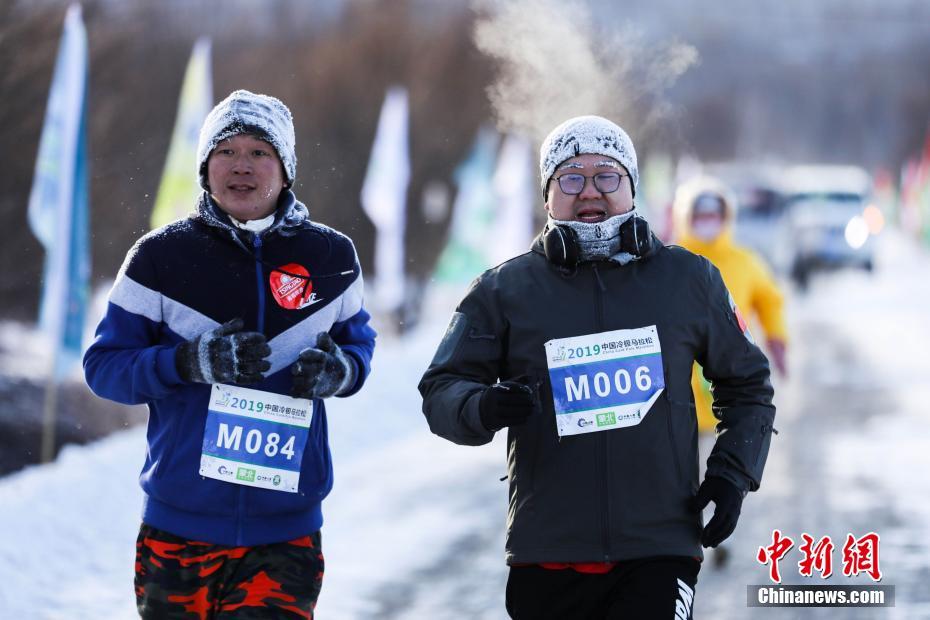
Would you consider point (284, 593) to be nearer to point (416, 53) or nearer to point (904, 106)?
point (416, 53)

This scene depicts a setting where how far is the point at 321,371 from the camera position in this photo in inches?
130

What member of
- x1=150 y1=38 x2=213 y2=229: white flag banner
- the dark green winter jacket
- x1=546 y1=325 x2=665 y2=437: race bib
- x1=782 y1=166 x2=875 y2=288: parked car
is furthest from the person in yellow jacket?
x1=782 y1=166 x2=875 y2=288: parked car

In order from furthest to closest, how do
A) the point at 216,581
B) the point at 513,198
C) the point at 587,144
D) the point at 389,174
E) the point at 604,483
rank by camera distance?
the point at 513,198
the point at 389,174
the point at 587,144
the point at 216,581
the point at 604,483

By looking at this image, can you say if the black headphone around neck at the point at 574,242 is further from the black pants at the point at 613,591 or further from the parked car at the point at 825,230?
the parked car at the point at 825,230

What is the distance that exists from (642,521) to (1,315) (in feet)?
24.1

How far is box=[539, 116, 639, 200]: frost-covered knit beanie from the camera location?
3406 mm

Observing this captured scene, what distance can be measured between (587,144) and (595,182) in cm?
10

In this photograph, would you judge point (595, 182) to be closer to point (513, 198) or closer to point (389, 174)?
A: point (389, 174)

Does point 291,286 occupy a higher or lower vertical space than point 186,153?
lower

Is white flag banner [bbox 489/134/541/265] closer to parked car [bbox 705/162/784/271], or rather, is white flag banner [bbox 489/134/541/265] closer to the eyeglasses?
parked car [bbox 705/162/784/271]

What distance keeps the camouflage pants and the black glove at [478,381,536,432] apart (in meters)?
0.65

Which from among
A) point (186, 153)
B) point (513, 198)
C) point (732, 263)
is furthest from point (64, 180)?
point (513, 198)

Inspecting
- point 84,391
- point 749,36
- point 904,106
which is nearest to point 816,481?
point 84,391

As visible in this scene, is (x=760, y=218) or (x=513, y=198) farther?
(x=760, y=218)
